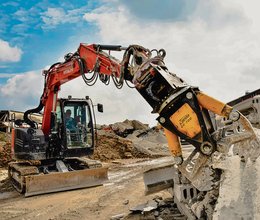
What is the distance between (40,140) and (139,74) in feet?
20.6

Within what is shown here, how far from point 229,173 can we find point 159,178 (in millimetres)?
1617

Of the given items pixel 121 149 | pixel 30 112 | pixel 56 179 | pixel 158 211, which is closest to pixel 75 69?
pixel 30 112

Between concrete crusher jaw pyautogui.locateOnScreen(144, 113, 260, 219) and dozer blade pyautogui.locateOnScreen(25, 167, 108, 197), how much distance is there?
5331mm

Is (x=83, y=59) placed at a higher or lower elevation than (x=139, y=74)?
higher

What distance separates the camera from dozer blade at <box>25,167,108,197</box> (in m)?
8.78

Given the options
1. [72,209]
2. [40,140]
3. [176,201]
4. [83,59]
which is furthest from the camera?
[40,140]

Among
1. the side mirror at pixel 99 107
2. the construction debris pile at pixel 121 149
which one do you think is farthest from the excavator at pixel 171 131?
the construction debris pile at pixel 121 149

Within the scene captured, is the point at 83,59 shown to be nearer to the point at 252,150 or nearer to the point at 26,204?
the point at 26,204

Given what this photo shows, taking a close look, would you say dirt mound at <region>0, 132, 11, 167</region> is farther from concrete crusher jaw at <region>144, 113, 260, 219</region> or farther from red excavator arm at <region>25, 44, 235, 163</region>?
concrete crusher jaw at <region>144, 113, 260, 219</region>

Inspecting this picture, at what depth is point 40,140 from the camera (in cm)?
989

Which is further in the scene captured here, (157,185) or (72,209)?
(72,209)

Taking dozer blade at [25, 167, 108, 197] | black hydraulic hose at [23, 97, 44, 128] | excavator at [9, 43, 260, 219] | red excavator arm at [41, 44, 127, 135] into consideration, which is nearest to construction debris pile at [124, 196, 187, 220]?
excavator at [9, 43, 260, 219]

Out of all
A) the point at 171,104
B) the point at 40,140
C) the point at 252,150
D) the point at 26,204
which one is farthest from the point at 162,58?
the point at 40,140

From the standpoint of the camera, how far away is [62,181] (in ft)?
29.7
